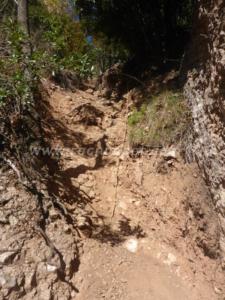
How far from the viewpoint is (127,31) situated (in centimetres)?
583

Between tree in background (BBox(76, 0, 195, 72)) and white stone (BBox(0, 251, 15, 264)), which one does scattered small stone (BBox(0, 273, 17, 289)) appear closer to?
white stone (BBox(0, 251, 15, 264))

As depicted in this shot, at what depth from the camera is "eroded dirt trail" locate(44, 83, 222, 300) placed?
10.7 ft

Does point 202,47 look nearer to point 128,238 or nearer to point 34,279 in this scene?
point 128,238

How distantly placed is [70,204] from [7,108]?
136 centimetres

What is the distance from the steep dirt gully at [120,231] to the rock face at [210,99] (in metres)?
0.21

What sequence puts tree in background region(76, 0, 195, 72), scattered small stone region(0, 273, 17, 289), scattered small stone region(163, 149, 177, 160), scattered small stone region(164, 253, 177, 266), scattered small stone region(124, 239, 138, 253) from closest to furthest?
scattered small stone region(0, 273, 17, 289)
scattered small stone region(164, 253, 177, 266)
scattered small stone region(124, 239, 138, 253)
scattered small stone region(163, 149, 177, 160)
tree in background region(76, 0, 195, 72)

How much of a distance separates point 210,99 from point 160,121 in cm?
96

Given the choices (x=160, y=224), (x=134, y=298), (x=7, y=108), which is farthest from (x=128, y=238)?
(x=7, y=108)

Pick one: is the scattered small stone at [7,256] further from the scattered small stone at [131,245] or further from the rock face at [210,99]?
the rock face at [210,99]

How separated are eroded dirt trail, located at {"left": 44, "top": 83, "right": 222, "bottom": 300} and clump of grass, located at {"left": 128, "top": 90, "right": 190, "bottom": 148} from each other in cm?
18

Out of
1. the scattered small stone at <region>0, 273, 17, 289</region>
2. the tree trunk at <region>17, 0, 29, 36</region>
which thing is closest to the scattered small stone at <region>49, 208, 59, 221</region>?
the scattered small stone at <region>0, 273, 17, 289</region>

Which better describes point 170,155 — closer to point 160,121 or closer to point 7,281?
point 160,121

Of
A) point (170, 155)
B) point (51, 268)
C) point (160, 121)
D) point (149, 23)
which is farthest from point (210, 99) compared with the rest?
point (149, 23)

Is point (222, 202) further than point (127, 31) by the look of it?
No
